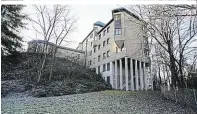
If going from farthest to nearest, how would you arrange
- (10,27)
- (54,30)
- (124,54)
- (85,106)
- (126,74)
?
(54,30)
(124,54)
(126,74)
(85,106)
(10,27)

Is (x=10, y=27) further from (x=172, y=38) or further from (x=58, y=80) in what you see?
(x=172, y=38)

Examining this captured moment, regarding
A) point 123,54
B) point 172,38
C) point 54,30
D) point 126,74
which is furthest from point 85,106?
point 54,30

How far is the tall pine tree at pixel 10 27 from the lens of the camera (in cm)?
167

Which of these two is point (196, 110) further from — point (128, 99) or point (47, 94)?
point (47, 94)

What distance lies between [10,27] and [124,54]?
170cm

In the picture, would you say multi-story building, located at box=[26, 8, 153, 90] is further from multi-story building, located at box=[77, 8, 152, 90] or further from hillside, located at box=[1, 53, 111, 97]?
hillside, located at box=[1, 53, 111, 97]

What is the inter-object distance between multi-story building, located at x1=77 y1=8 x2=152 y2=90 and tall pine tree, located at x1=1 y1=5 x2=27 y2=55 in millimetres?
998

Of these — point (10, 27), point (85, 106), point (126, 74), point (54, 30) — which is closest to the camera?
point (10, 27)

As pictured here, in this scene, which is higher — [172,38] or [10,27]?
[172,38]

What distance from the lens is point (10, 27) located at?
1754mm

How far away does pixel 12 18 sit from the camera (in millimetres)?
1782

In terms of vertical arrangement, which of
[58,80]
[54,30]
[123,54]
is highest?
[54,30]

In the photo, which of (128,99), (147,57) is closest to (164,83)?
(147,57)

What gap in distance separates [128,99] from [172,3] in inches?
54.0
